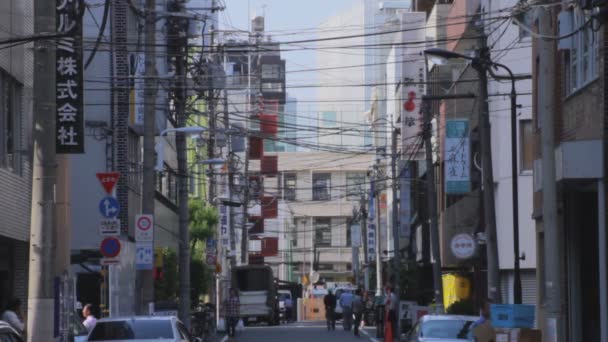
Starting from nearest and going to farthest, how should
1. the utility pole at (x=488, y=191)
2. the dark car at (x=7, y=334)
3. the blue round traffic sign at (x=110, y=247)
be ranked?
the dark car at (x=7, y=334), the blue round traffic sign at (x=110, y=247), the utility pole at (x=488, y=191)

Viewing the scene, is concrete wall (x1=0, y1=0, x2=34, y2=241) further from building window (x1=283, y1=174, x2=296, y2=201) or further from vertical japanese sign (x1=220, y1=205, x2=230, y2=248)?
building window (x1=283, y1=174, x2=296, y2=201)

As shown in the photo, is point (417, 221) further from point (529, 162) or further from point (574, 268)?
point (574, 268)

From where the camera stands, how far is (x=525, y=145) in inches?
1796

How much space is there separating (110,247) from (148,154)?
604cm

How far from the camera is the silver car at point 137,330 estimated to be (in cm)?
2480

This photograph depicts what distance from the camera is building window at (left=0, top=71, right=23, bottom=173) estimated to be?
3098cm

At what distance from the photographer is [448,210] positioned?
191 feet

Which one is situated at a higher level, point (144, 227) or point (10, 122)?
point (10, 122)

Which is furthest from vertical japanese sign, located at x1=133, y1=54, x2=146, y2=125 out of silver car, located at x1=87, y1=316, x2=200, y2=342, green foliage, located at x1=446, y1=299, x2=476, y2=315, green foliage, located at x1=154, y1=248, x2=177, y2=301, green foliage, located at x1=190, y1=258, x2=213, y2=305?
silver car, located at x1=87, y1=316, x2=200, y2=342

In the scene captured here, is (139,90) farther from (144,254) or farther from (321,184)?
(321,184)

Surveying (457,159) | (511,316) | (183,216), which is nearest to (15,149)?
(183,216)

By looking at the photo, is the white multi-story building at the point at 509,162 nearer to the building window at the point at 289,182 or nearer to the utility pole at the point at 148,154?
the utility pole at the point at 148,154

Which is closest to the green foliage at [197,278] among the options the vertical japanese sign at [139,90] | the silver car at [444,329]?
the vertical japanese sign at [139,90]

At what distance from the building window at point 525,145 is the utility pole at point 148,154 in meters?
15.7
